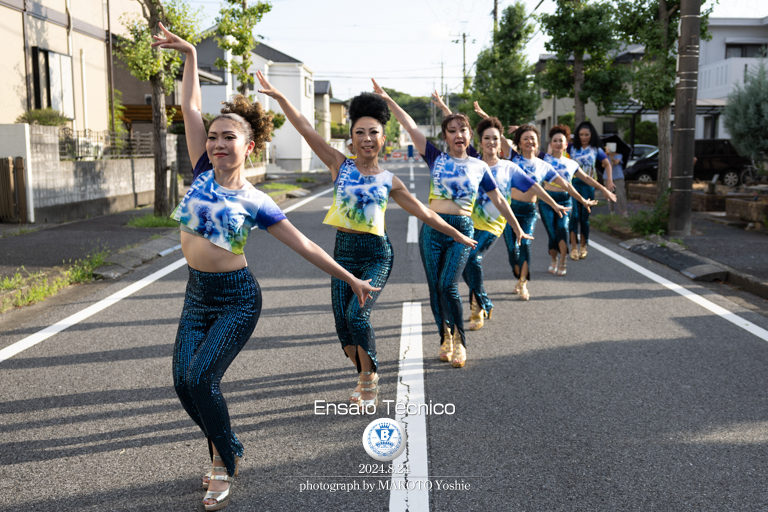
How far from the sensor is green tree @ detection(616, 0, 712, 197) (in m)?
15.7

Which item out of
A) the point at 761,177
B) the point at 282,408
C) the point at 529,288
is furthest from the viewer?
the point at 761,177

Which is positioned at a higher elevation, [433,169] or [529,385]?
[433,169]

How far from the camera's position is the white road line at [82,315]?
18.9 ft

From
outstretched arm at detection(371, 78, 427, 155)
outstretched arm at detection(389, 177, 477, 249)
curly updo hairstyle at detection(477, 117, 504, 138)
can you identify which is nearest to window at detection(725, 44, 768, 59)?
curly updo hairstyle at detection(477, 117, 504, 138)

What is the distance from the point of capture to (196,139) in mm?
3547

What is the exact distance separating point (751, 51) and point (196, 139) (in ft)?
118

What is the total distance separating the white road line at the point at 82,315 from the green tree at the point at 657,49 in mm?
10855

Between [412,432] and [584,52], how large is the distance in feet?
58.1

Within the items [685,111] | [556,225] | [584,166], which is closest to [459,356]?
[556,225]

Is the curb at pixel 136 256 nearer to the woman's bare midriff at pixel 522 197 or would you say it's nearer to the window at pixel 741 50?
the woman's bare midriff at pixel 522 197

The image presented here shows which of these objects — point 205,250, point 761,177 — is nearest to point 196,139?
point 205,250

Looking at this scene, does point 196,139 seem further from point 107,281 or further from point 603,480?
point 107,281

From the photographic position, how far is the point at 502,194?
6262mm

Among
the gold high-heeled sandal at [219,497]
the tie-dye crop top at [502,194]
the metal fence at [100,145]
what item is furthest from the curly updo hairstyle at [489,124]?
the metal fence at [100,145]
